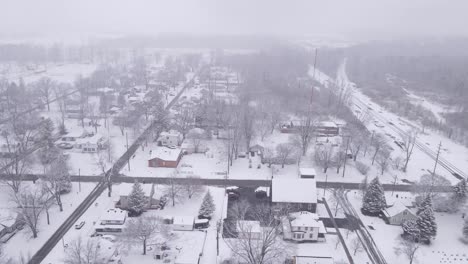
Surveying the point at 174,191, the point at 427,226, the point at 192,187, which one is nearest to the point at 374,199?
the point at 427,226

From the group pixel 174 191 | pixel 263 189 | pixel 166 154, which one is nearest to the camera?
pixel 174 191

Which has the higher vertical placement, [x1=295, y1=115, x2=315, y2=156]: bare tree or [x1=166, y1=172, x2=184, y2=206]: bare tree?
[x1=295, y1=115, x2=315, y2=156]: bare tree

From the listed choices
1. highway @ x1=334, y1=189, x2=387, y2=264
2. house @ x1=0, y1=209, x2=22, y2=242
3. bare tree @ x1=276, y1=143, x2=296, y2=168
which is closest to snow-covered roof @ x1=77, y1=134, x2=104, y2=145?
house @ x1=0, y1=209, x2=22, y2=242

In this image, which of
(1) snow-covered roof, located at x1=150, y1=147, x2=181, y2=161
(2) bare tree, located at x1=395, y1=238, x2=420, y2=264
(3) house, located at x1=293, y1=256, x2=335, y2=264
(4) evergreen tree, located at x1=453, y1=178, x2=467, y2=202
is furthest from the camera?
(1) snow-covered roof, located at x1=150, y1=147, x2=181, y2=161

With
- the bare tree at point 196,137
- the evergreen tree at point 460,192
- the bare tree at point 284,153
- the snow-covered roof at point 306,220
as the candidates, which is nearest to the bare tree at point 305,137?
the bare tree at point 284,153

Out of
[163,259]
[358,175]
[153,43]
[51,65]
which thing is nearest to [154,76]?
[51,65]

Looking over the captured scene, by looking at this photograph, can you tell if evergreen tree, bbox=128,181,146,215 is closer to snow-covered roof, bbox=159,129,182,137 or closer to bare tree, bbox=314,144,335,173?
snow-covered roof, bbox=159,129,182,137

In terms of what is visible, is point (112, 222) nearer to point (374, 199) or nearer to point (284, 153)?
point (284, 153)

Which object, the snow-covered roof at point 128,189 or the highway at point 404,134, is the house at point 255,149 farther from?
the highway at point 404,134

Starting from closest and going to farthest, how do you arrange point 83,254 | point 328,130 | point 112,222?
point 83,254, point 112,222, point 328,130
